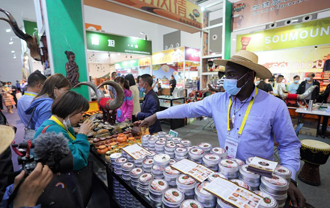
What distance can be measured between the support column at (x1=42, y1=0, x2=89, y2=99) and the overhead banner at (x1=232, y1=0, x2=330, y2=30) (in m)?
4.52

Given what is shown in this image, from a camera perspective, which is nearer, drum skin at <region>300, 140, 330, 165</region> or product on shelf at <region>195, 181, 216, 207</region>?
product on shelf at <region>195, 181, 216, 207</region>

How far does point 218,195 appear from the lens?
2.62ft

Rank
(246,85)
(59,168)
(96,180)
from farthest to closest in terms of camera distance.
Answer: (96,180) → (246,85) → (59,168)

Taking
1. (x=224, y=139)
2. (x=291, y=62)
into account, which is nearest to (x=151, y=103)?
(x=224, y=139)

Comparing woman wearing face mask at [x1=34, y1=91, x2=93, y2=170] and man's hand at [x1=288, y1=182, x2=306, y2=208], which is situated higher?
woman wearing face mask at [x1=34, y1=91, x2=93, y2=170]

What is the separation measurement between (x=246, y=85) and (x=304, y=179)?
110 inches

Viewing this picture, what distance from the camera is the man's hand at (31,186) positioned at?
0.72m

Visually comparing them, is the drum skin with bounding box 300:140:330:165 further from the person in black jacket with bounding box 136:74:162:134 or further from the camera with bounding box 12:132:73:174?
the camera with bounding box 12:132:73:174

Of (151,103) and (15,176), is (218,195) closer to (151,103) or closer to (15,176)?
(15,176)

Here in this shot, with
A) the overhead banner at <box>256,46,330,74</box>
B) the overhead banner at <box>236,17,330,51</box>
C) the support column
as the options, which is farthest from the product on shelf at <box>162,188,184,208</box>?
the overhead banner at <box>256,46,330,74</box>

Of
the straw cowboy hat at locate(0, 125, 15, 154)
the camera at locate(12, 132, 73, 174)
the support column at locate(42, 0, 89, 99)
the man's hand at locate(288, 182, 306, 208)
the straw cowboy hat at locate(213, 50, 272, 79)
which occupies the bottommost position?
the man's hand at locate(288, 182, 306, 208)

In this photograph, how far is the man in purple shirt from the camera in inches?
50.2

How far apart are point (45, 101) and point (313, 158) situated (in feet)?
13.6

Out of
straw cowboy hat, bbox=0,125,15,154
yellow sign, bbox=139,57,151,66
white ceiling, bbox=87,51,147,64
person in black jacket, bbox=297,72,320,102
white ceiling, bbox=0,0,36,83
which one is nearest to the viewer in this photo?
straw cowboy hat, bbox=0,125,15,154
